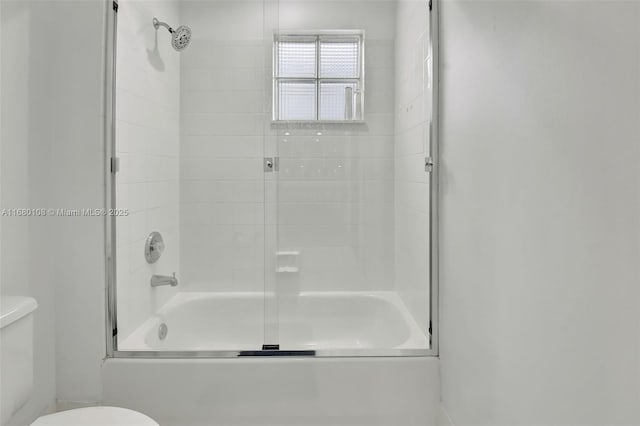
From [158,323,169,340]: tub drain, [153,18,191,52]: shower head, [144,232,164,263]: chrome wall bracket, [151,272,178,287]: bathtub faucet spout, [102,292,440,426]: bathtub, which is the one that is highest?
[153,18,191,52]: shower head

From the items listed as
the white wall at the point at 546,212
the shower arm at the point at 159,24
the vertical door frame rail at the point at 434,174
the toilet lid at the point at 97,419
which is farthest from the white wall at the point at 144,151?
the white wall at the point at 546,212

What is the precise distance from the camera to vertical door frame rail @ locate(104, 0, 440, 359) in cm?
208

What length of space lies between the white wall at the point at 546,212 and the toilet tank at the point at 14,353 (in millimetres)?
1525

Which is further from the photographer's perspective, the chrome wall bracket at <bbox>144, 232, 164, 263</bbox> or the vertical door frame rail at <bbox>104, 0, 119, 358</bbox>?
the chrome wall bracket at <bbox>144, 232, 164, 263</bbox>

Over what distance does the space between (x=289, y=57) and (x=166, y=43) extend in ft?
1.91

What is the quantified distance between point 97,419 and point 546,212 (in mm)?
1491

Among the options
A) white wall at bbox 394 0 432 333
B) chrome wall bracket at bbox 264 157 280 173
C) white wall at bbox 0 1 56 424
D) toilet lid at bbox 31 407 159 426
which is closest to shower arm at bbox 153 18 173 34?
white wall at bbox 0 1 56 424

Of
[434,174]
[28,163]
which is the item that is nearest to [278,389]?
[434,174]

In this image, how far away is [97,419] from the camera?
5.16 feet

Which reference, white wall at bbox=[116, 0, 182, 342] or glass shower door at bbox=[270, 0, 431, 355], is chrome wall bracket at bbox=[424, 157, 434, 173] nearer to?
glass shower door at bbox=[270, 0, 431, 355]

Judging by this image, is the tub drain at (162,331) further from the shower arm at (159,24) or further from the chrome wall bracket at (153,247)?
the shower arm at (159,24)

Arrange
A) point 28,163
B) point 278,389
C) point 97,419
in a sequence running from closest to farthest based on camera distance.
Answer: point 97,419 < point 28,163 < point 278,389

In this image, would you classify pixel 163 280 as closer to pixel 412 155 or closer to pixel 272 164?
pixel 272 164

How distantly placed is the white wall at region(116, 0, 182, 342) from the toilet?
509 millimetres
